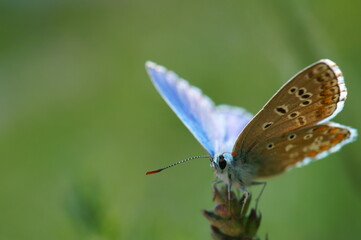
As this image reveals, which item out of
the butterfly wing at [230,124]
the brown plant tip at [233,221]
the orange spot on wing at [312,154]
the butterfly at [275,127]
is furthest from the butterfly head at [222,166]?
the orange spot on wing at [312,154]

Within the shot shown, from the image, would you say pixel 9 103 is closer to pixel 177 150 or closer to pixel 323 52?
pixel 177 150

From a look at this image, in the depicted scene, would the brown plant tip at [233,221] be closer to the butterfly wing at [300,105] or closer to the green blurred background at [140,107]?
the butterfly wing at [300,105]

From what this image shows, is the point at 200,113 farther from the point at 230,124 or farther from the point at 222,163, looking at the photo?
the point at 222,163

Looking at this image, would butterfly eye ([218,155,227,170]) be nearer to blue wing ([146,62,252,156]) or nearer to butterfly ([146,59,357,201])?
butterfly ([146,59,357,201])

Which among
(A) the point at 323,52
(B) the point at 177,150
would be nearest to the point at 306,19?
(A) the point at 323,52

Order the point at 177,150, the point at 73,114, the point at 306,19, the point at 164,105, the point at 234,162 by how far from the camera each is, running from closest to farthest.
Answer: the point at 234,162, the point at 306,19, the point at 177,150, the point at 164,105, the point at 73,114

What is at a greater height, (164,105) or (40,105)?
(40,105)
